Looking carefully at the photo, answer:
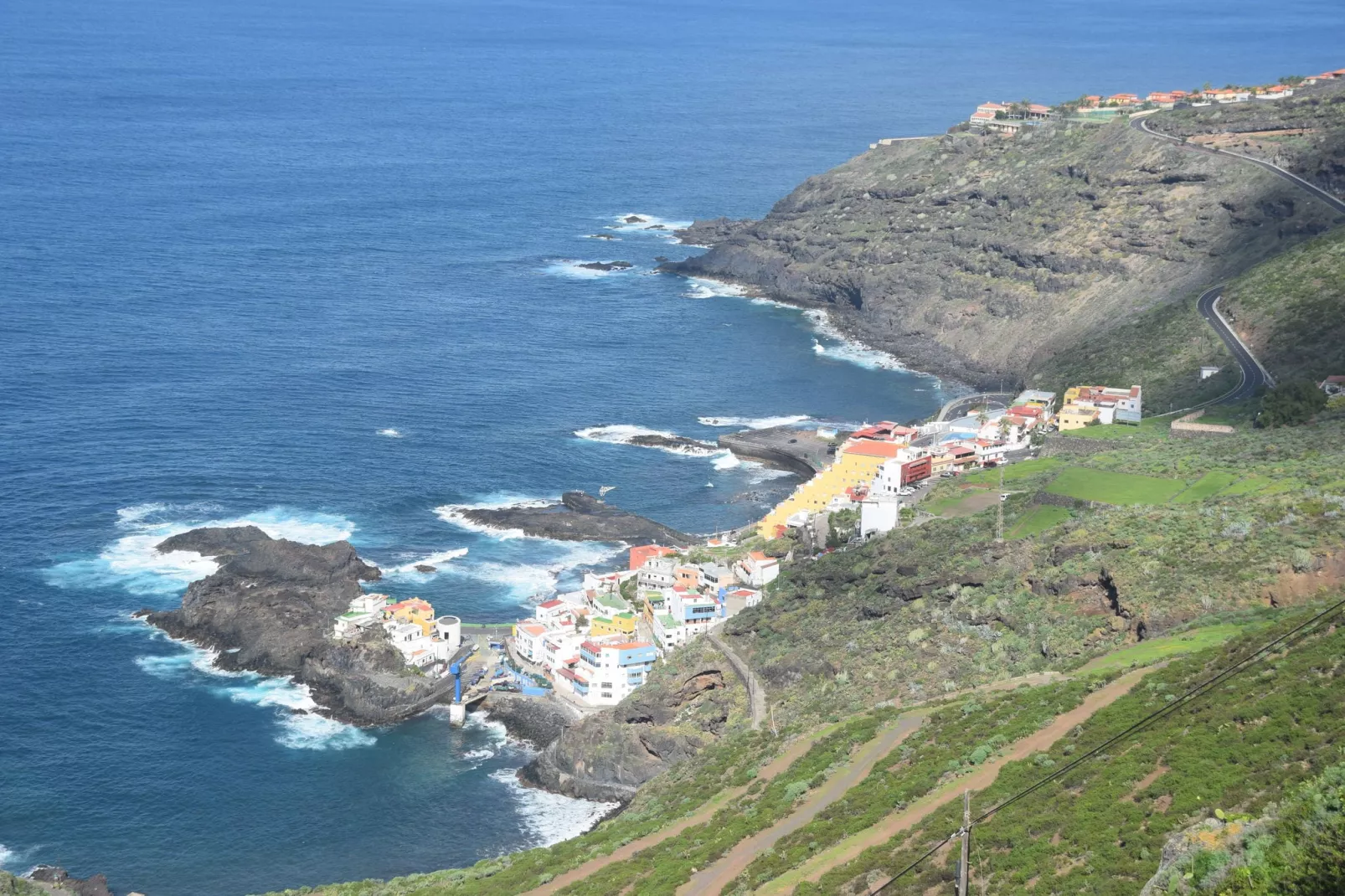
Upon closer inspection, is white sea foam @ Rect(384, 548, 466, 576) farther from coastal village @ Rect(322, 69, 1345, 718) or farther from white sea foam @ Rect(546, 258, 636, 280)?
white sea foam @ Rect(546, 258, 636, 280)

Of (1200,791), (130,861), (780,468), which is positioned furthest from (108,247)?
(1200,791)

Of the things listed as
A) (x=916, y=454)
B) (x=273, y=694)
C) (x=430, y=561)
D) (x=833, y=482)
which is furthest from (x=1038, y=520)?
(x=430, y=561)

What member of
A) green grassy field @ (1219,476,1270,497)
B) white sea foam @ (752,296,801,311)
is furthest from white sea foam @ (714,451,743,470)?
green grassy field @ (1219,476,1270,497)

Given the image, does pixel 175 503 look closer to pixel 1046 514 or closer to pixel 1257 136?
pixel 1046 514

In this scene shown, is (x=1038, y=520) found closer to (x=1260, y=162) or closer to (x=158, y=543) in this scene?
(x=158, y=543)

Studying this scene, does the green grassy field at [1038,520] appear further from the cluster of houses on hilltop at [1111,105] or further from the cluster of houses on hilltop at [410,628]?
the cluster of houses on hilltop at [1111,105]
